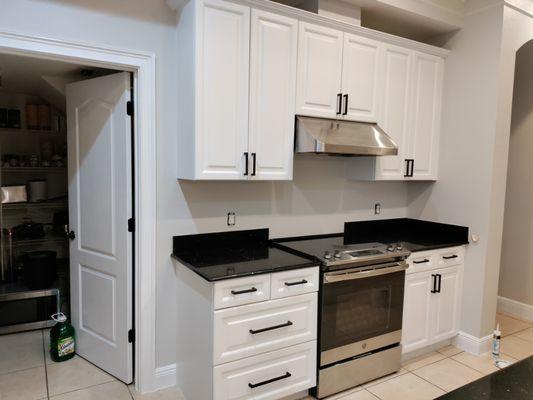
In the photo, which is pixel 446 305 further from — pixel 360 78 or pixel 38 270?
pixel 38 270

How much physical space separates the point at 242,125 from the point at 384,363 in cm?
195

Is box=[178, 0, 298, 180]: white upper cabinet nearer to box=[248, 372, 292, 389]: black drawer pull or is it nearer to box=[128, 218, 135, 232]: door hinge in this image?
box=[128, 218, 135, 232]: door hinge

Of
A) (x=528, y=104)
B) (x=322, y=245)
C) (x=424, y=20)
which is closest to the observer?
(x=322, y=245)

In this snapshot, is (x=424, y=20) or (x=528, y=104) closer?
(x=424, y=20)

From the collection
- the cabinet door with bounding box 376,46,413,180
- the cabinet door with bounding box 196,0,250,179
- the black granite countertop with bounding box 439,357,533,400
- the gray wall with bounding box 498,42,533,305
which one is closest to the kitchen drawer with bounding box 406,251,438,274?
the cabinet door with bounding box 376,46,413,180

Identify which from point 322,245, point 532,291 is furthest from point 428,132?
point 532,291

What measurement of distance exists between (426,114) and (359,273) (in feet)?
5.39

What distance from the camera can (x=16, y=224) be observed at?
4.28 m

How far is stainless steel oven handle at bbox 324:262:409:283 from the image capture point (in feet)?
7.87

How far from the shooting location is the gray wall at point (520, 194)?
12.6 feet

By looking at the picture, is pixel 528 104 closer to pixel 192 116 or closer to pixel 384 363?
pixel 384 363

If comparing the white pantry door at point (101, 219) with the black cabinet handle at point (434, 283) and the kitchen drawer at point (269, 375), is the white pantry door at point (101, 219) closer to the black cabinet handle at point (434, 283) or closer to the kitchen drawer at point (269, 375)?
the kitchen drawer at point (269, 375)

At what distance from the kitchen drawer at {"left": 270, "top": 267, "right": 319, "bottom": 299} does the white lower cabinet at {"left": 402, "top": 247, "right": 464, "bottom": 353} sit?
916 millimetres

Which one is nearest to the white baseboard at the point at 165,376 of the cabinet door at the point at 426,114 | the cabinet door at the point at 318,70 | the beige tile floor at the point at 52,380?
the beige tile floor at the point at 52,380
